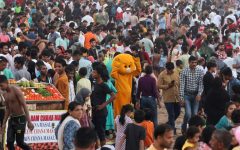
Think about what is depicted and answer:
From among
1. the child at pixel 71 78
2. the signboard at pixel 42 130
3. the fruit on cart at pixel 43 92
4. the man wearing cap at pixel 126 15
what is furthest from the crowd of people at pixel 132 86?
the man wearing cap at pixel 126 15

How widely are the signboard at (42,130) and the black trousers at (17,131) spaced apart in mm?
980

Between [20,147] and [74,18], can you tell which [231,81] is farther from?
[74,18]

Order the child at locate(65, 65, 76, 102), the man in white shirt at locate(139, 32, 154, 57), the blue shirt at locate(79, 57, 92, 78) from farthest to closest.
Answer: the man in white shirt at locate(139, 32, 154, 57) → the blue shirt at locate(79, 57, 92, 78) → the child at locate(65, 65, 76, 102)

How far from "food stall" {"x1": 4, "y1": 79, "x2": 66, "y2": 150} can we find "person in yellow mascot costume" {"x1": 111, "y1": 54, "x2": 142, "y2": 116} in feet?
5.97

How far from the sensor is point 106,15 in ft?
104

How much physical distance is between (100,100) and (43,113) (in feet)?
3.72

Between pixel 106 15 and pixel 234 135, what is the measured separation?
21517 millimetres

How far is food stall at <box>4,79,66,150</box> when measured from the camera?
47.1 feet

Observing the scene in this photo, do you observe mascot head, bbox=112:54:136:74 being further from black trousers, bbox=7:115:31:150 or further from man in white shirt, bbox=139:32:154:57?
man in white shirt, bbox=139:32:154:57

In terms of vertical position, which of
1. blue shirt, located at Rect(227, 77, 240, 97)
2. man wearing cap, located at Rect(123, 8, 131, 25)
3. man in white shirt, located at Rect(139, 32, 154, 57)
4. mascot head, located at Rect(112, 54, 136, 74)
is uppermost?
man wearing cap, located at Rect(123, 8, 131, 25)

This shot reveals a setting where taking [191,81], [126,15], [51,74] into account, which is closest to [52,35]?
[51,74]

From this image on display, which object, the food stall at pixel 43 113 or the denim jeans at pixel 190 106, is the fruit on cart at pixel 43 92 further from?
the denim jeans at pixel 190 106

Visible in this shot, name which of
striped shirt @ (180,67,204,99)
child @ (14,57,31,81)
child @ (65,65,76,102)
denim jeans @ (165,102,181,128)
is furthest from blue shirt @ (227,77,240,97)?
child @ (14,57,31,81)

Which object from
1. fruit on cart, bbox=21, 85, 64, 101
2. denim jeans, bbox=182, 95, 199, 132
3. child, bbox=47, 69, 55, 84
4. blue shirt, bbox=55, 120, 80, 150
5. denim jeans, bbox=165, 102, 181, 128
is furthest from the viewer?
denim jeans, bbox=165, 102, 181, 128
